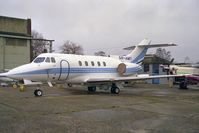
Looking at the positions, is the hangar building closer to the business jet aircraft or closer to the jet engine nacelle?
the business jet aircraft

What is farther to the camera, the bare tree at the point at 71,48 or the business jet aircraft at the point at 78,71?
the bare tree at the point at 71,48

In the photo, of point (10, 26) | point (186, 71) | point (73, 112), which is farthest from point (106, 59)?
point (10, 26)

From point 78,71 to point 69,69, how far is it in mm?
927

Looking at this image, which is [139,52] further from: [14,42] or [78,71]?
[14,42]

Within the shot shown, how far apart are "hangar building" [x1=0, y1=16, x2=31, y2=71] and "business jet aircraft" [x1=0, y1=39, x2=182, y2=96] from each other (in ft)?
71.1

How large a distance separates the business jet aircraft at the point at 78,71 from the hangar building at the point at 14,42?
21.7 meters

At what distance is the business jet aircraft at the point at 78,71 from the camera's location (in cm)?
1834

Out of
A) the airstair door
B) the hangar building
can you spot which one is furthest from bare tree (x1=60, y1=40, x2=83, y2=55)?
the airstair door

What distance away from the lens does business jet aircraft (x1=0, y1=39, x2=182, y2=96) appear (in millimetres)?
18344

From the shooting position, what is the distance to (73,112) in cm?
1118

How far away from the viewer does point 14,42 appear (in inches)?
1758

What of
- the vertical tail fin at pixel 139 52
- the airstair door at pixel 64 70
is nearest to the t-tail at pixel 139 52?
the vertical tail fin at pixel 139 52

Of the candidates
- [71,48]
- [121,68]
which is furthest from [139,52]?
[71,48]

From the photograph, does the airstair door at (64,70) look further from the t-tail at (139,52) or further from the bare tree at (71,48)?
the bare tree at (71,48)
